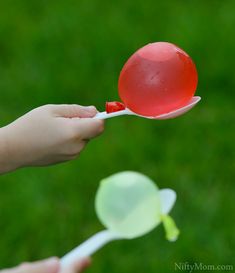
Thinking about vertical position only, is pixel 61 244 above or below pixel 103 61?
below

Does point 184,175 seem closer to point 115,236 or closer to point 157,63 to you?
point 157,63

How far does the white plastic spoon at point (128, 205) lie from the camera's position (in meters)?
0.81

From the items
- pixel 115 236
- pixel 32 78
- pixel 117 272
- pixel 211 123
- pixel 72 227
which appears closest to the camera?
pixel 115 236

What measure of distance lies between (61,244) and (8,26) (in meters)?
0.99

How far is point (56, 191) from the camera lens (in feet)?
5.71

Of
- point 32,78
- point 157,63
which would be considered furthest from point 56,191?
point 157,63

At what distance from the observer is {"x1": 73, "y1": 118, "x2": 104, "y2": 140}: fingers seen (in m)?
0.96

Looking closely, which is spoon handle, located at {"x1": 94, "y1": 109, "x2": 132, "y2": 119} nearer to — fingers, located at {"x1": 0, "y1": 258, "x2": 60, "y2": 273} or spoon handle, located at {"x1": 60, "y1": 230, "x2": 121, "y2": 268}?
spoon handle, located at {"x1": 60, "y1": 230, "x2": 121, "y2": 268}

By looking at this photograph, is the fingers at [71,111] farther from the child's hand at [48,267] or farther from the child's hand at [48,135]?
the child's hand at [48,267]

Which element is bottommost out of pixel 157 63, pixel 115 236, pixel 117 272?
pixel 117 272

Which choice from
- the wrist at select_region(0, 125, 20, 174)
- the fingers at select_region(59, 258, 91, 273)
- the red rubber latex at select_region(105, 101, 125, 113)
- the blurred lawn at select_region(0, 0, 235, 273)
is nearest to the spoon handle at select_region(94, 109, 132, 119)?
the red rubber latex at select_region(105, 101, 125, 113)

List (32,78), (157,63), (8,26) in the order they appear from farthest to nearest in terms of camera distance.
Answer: (8,26) < (32,78) < (157,63)

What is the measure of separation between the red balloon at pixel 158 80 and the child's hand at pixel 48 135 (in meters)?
0.07

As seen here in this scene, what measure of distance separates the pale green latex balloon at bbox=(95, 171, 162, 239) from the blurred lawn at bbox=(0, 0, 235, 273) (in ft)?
2.36
